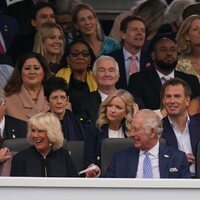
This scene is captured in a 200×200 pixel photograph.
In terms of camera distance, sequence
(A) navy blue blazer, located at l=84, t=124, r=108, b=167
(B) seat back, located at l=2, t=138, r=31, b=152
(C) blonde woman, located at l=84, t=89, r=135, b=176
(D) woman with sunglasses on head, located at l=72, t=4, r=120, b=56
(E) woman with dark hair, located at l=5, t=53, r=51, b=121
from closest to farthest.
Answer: (B) seat back, located at l=2, t=138, r=31, b=152 → (A) navy blue blazer, located at l=84, t=124, r=108, b=167 → (C) blonde woman, located at l=84, t=89, r=135, b=176 → (E) woman with dark hair, located at l=5, t=53, r=51, b=121 → (D) woman with sunglasses on head, located at l=72, t=4, r=120, b=56

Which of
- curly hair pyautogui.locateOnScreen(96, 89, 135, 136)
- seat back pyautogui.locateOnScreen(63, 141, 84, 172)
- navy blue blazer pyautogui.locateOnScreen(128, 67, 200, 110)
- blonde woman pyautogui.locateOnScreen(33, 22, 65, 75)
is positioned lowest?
seat back pyautogui.locateOnScreen(63, 141, 84, 172)

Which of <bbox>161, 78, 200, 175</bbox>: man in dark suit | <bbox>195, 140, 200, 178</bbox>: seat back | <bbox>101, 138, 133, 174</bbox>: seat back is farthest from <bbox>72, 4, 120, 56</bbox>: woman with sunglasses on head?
<bbox>195, 140, 200, 178</bbox>: seat back

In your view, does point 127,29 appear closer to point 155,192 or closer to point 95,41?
point 95,41

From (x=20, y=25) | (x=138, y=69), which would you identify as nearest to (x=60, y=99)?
(x=138, y=69)

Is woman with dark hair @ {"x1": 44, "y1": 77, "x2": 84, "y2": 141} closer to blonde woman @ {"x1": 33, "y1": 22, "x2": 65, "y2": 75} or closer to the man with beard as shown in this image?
the man with beard

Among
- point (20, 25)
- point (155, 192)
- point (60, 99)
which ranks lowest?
point (155, 192)

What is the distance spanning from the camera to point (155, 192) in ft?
31.1

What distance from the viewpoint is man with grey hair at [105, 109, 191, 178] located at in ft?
34.0

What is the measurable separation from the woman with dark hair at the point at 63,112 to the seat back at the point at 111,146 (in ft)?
2.06

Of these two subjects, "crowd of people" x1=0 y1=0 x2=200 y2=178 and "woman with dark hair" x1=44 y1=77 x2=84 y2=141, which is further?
"woman with dark hair" x1=44 y1=77 x2=84 y2=141

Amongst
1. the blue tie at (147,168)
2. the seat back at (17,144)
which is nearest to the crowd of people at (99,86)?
the blue tie at (147,168)

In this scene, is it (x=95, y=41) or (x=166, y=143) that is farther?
(x=95, y=41)

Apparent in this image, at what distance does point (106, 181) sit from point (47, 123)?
1329 millimetres

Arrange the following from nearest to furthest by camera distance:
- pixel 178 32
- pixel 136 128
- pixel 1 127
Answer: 1. pixel 136 128
2. pixel 1 127
3. pixel 178 32
